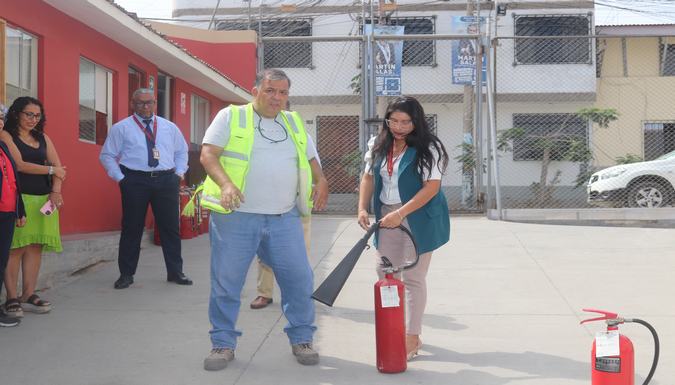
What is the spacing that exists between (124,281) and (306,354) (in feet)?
9.21

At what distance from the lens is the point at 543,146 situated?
16328 millimetres

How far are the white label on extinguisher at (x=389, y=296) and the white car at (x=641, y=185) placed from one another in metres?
9.36

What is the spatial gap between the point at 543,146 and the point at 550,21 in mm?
5613

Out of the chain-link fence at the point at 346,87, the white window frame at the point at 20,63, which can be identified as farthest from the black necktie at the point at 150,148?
the chain-link fence at the point at 346,87

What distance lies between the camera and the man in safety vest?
4316mm

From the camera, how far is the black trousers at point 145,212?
666 centimetres

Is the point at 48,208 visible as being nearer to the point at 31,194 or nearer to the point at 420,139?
the point at 31,194

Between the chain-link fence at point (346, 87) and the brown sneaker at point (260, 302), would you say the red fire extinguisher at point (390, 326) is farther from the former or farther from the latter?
the chain-link fence at point (346, 87)

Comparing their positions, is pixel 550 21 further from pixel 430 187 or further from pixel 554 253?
pixel 430 187

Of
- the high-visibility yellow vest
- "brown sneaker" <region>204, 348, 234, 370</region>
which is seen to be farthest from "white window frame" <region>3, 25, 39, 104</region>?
"brown sneaker" <region>204, 348, 234, 370</region>

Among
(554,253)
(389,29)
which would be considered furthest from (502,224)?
(389,29)

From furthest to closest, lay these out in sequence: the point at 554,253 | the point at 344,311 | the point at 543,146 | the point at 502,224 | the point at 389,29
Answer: the point at 389,29, the point at 543,146, the point at 502,224, the point at 554,253, the point at 344,311

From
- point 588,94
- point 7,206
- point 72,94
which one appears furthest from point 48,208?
point 588,94

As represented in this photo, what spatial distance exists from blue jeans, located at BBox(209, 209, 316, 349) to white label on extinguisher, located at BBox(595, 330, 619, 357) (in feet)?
5.47
